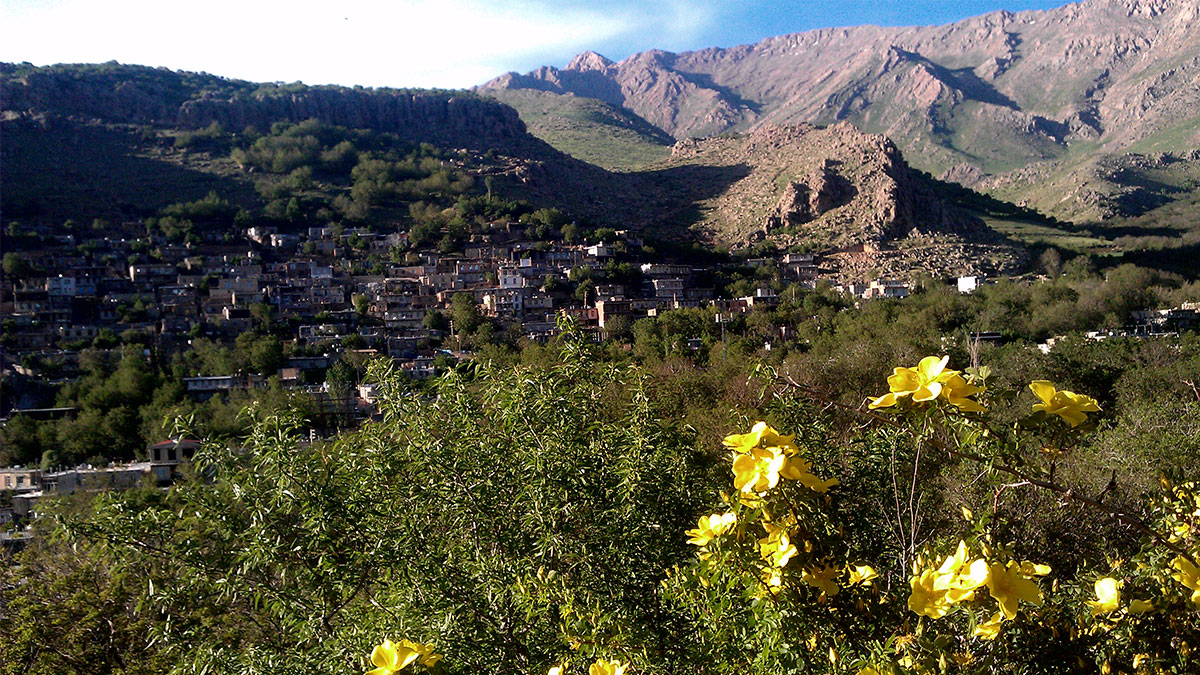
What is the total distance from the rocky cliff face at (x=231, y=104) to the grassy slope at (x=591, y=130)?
11705mm

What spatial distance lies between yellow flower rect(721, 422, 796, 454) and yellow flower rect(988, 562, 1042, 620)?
0.43 metres

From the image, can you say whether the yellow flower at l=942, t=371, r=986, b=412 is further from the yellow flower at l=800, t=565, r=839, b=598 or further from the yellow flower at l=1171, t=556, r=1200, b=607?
the yellow flower at l=1171, t=556, r=1200, b=607

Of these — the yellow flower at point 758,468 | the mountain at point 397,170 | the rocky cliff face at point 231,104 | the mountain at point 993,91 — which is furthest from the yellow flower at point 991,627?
the rocky cliff face at point 231,104

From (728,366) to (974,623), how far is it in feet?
53.9

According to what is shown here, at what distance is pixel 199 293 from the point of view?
37812 millimetres

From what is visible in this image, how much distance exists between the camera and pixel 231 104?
69.9 m

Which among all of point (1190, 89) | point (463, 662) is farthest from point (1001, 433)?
point (1190, 89)

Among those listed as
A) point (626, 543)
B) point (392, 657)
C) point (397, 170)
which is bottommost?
point (626, 543)

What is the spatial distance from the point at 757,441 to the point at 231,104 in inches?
3167

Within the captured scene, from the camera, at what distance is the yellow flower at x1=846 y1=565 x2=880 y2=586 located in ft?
5.81

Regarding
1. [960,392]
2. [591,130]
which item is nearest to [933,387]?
[960,392]

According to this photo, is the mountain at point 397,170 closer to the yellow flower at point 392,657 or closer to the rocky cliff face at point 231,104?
the rocky cliff face at point 231,104

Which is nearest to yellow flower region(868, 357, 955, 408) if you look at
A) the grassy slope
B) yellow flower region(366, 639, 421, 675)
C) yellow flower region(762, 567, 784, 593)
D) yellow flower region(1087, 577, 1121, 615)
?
yellow flower region(762, 567, 784, 593)

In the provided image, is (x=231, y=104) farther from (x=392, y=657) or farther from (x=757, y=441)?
(x=757, y=441)
